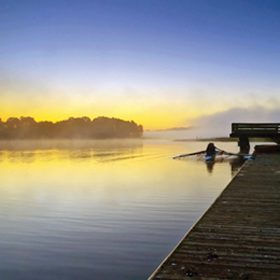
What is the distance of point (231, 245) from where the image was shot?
22.7 feet

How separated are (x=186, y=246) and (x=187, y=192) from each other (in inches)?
589

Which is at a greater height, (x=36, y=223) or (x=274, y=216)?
(x=274, y=216)

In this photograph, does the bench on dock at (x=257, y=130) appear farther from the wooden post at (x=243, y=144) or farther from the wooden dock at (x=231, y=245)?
the wooden dock at (x=231, y=245)

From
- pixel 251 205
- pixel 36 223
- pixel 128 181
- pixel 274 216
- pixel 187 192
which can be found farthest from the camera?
pixel 128 181

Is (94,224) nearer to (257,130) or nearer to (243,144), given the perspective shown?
(257,130)

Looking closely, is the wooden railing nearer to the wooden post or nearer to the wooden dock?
the wooden post

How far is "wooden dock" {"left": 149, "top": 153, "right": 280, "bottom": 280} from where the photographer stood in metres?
5.51

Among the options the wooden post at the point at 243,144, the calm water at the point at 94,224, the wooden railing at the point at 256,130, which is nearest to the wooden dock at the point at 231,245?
the calm water at the point at 94,224

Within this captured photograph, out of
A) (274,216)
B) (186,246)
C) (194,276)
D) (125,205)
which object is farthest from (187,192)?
(194,276)

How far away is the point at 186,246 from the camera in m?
6.81

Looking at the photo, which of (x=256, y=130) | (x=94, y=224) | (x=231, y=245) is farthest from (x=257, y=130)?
(x=231, y=245)

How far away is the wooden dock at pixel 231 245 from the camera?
5.51 metres

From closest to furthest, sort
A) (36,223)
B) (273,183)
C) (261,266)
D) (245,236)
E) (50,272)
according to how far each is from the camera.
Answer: (261,266) < (245,236) < (50,272) < (36,223) < (273,183)

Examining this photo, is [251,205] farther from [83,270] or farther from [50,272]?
[50,272]
